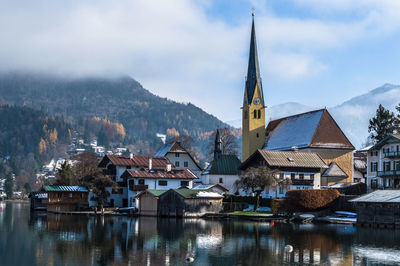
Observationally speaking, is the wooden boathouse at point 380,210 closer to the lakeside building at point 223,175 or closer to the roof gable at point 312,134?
the roof gable at point 312,134

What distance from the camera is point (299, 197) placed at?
75.5 meters

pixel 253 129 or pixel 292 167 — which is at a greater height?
pixel 253 129

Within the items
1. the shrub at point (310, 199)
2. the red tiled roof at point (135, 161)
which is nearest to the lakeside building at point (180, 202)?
the shrub at point (310, 199)

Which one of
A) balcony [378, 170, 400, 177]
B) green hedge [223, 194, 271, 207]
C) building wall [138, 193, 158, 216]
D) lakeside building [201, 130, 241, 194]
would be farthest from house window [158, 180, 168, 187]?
balcony [378, 170, 400, 177]

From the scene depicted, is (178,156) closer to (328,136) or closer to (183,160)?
(183,160)

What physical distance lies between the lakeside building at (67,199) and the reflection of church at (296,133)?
38.0 m

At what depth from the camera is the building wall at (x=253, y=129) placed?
4604 inches

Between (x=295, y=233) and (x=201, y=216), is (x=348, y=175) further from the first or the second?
(x=295, y=233)

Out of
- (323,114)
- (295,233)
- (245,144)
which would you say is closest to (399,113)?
(323,114)

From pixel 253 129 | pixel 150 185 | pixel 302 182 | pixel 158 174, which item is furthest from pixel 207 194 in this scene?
pixel 253 129

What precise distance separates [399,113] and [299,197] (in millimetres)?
46323

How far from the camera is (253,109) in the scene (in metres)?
117

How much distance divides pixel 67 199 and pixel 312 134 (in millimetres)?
44852

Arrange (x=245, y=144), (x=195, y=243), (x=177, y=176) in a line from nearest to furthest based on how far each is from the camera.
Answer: (x=195, y=243), (x=177, y=176), (x=245, y=144)
